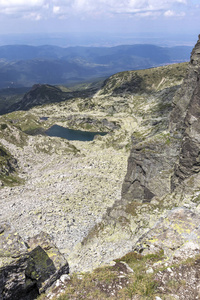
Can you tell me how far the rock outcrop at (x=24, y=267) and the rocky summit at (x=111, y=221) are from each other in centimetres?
8

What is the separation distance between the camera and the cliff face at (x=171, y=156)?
3044cm

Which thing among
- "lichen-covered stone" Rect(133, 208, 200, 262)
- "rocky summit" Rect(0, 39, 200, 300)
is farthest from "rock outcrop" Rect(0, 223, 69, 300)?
"lichen-covered stone" Rect(133, 208, 200, 262)

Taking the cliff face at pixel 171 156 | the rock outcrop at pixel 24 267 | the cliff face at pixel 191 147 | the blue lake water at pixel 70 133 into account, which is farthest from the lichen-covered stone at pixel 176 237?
the blue lake water at pixel 70 133

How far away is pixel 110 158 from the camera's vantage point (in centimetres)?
7006

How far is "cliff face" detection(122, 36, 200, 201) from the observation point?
30438 mm

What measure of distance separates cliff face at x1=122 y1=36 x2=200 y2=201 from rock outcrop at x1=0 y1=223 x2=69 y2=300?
A: 74.1 ft

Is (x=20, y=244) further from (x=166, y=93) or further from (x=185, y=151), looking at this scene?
(x=166, y=93)

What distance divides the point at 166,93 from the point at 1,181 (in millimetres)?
169975

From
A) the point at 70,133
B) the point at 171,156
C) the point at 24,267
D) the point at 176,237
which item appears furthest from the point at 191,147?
the point at 70,133

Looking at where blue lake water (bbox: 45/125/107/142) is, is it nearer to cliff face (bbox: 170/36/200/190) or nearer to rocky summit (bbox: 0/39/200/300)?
rocky summit (bbox: 0/39/200/300)

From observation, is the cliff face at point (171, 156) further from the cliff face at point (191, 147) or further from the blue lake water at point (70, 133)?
the blue lake water at point (70, 133)

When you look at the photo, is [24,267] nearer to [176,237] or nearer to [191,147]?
[176,237]

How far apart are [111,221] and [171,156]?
16586 millimetres

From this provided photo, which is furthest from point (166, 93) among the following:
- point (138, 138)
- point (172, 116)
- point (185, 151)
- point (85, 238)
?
point (85, 238)
